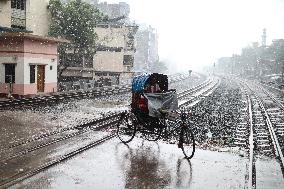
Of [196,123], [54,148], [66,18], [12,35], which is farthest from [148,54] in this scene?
[54,148]

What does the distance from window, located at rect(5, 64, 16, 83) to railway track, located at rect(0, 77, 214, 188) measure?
1215 cm

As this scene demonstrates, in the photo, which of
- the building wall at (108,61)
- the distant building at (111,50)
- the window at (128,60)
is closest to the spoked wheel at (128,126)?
the distant building at (111,50)

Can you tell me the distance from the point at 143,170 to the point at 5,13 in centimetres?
2870

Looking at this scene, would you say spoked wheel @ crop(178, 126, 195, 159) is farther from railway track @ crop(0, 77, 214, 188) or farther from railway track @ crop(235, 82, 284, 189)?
railway track @ crop(0, 77, 214, 188)

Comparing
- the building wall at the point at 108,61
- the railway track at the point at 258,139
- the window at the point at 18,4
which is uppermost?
the window at the point at 18,4

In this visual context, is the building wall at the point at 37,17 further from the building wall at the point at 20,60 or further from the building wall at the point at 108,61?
the building wall at the point at 20,60

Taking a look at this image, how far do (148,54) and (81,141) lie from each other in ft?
241

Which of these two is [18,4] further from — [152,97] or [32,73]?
[152,97]

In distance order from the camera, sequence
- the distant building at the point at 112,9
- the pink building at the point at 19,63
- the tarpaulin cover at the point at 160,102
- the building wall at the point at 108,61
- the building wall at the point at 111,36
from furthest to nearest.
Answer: the distant building at the point at 112,9, the building wall at the point at 111,36, the building wall at the point at 108,61, the pink building at the point at 19,63, the tarpaulin cover at the point at 160,102

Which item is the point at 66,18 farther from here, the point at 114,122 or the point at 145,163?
the point at 145,163

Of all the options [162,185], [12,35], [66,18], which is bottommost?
[162,185]

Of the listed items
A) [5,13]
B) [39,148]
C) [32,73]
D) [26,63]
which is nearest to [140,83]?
[39,148]

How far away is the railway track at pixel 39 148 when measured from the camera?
7203 mm

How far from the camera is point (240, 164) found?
8.61 m
